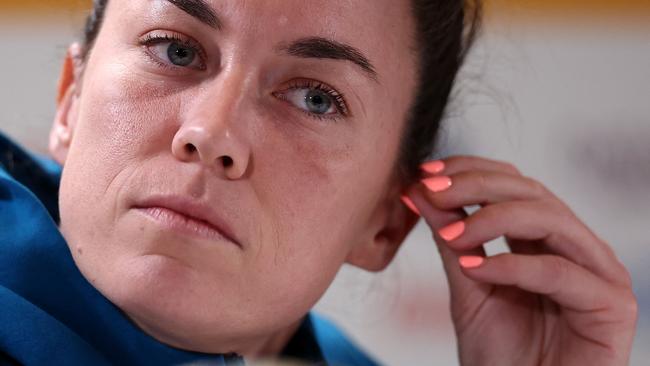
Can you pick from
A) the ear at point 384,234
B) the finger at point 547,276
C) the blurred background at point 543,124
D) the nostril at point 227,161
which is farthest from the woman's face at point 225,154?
the blurred background at point 543,124

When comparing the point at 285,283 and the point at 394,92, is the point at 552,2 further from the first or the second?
the point at 285,283

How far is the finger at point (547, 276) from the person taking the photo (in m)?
1.55

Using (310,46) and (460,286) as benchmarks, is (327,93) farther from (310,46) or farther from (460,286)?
(460,286)

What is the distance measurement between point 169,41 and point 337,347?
862mm

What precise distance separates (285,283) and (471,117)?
109 cm

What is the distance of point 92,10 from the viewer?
4.99 ft

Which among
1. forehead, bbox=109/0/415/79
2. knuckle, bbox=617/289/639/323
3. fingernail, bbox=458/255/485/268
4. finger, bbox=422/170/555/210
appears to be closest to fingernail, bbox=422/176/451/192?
finger, bbox=422/170/555/210

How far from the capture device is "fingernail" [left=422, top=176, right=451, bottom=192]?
5.13 feet

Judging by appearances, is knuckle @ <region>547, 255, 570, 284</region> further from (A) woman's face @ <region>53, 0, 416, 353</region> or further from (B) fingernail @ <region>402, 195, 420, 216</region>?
(A) woman's face @ <region>53, 0, 416, 353</region>

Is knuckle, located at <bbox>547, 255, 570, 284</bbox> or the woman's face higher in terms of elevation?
the woman's face

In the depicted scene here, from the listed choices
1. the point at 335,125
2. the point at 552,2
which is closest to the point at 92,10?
the point at 335,125

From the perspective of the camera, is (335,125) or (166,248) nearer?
(166,248)

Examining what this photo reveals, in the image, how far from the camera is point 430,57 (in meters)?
1.53

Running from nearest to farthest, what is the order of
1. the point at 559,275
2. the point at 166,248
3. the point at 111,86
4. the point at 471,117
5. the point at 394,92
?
1. the point at 166,248
2. the point at 111,86
3. the point at 394,92
4. the point at 559,275
5. the point at 471,117
